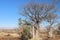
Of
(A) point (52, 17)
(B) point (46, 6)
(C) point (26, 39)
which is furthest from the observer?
(A) point (52, 17)

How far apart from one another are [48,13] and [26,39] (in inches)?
553

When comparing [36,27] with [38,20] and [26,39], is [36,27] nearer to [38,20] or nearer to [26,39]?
[38,20]

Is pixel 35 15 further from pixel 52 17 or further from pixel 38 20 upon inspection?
pixel 52 17

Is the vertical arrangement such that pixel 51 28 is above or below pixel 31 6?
below

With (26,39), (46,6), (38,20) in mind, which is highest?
(46,6)

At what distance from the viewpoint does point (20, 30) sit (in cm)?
2759

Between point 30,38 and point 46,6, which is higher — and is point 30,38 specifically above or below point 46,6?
below

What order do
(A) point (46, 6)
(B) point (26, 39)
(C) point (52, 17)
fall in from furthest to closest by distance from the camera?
(C) point (52, 17), (A) point (46, 6), (B) point (26, 39)

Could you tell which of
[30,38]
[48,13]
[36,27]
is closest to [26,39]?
[30,38]

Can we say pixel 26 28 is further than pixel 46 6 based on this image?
No

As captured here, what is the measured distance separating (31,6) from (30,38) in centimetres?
1275

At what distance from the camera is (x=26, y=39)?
26.2 metres

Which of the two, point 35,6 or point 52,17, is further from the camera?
point 52,17

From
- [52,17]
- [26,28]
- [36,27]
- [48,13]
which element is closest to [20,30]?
[26,28]
